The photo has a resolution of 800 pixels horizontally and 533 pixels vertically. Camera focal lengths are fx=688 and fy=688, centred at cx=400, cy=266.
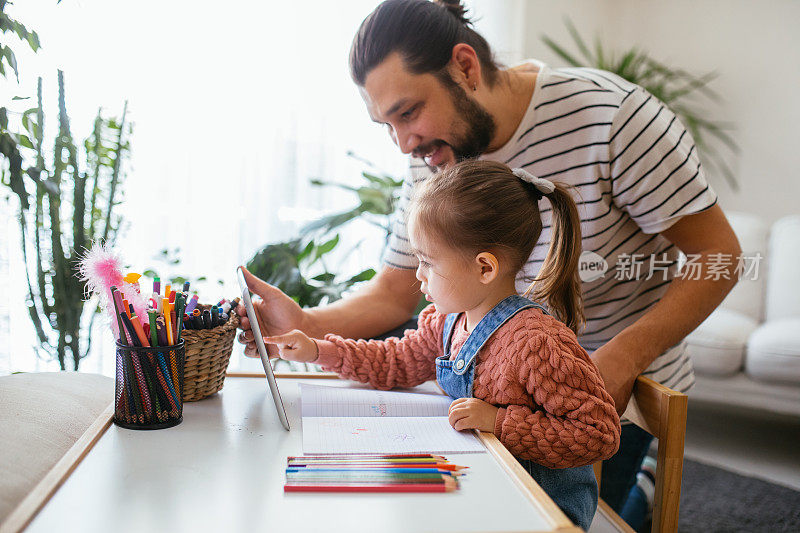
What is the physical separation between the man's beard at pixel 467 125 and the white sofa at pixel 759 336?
1.34 m

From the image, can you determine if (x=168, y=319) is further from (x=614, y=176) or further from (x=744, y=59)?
(x=744, y=59)

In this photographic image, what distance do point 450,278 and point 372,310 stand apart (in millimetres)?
443

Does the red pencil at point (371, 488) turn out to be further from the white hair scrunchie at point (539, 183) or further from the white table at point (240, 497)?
the white hair scrunchie at point (539, 183)

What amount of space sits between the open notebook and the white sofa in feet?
5.19

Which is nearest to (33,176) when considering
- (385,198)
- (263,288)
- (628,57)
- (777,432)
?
(263,288)

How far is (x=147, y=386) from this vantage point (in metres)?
0.85

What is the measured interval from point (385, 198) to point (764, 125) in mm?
2040

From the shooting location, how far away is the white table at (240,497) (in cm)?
61

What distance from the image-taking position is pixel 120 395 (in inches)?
33.8

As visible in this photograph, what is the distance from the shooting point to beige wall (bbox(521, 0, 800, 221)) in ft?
10.6

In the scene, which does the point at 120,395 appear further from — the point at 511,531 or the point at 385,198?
the point at 385,198

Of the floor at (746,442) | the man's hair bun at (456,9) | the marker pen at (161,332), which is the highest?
the man's hair bun at (456,9)

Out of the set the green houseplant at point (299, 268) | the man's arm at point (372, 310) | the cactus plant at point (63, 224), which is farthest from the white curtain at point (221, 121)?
the man's arm at point (372, 310)

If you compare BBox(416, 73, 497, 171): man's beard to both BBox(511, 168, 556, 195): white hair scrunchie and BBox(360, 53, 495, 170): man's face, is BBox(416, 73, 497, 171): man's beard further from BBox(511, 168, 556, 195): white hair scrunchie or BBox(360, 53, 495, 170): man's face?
BBox(511, 168, 556, 195): white hair scrunchie
